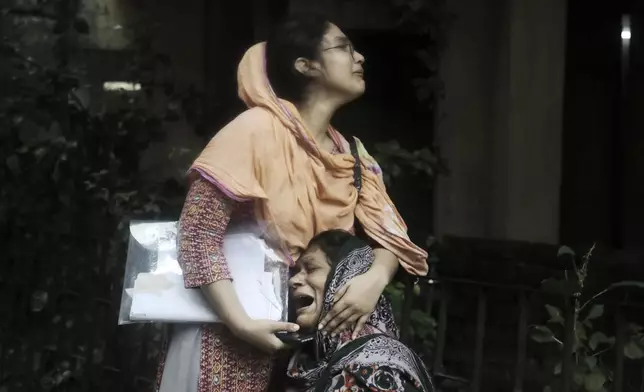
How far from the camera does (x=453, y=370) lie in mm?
3145

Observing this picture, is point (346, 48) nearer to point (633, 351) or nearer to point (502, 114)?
point (633, 351)

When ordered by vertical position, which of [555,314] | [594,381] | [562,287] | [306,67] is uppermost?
[306,67]

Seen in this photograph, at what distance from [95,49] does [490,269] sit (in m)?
1.73

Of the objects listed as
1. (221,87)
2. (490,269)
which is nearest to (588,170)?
(490,269)

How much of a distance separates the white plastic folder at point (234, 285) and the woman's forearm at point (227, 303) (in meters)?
0.02

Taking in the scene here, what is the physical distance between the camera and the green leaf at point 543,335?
279 centimetres

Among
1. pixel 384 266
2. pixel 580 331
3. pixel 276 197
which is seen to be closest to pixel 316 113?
pixel 276 197

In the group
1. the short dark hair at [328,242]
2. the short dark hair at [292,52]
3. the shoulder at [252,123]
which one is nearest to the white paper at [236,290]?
the short dark hair at [328,242]

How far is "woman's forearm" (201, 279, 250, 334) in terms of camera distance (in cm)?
158

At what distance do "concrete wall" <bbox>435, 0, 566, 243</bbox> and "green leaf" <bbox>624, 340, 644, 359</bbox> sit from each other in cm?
79

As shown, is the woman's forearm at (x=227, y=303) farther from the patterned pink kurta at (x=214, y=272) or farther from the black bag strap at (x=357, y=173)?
the black bag strap at (x=357, y=173)

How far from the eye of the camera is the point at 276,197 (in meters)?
1.63

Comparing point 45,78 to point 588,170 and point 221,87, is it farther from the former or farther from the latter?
point 588,170

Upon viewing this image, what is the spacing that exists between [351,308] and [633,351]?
4.75ft
